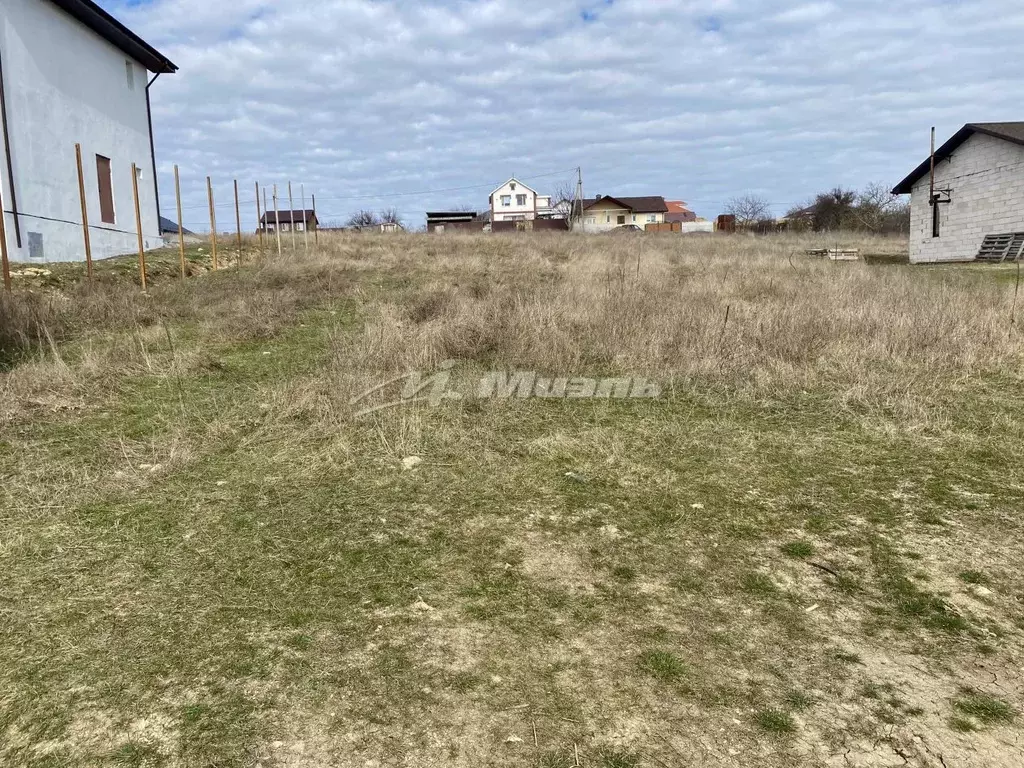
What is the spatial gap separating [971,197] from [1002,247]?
7.67 ft

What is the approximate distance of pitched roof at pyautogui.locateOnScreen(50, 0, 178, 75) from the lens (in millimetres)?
14219

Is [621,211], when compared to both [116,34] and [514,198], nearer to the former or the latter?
[514,198]

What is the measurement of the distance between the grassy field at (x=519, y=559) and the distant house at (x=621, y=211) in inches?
2598

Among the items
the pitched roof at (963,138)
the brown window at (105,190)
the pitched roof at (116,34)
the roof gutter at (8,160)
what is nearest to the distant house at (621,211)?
the pitched roof at (963,138)

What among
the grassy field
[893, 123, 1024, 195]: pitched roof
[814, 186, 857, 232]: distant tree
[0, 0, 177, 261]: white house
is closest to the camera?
the grassy field

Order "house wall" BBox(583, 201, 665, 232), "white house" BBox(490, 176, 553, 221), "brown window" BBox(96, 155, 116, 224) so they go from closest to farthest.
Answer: "brown window" BBox(96, 155, 116, 224), "house wall" BBox(583, 201, 665, 232), "white house" BBox(490, 176, 553, 221)

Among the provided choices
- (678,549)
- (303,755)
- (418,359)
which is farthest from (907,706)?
(418,359)

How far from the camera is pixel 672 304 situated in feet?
27.4

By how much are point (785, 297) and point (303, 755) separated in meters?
9.03

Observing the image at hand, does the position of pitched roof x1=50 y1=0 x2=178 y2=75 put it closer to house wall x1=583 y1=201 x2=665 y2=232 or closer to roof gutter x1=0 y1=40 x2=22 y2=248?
roof gutter x1=0 y1=40 x2=22 y2=248

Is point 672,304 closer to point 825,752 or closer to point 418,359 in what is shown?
point 418,359

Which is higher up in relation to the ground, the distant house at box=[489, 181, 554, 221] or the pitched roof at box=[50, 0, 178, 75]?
the distant house at box=[489, 181, 554, 221]

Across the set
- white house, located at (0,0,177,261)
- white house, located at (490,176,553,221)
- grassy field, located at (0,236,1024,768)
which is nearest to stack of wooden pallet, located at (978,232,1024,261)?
grassy field, located at (0,236,1024,768)

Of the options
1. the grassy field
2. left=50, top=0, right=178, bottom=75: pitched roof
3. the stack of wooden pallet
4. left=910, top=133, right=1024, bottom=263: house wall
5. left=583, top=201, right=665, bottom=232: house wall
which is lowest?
the grassy field
